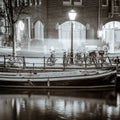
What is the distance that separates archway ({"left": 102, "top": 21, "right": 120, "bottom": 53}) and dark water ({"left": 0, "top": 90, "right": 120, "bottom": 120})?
1359cm

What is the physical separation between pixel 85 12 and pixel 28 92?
47.9ft

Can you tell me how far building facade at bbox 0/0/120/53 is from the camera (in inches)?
1422

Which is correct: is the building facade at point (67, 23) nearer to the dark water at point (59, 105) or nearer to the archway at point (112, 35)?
the archway at point (112, 35)

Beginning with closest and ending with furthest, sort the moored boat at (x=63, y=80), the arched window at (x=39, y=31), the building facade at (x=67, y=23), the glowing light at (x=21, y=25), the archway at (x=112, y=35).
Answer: the moored boat at (x=63, y=80)
the building facade at (x=67, y=23)
the arched window at (x=39, y=31)
the archway at (x=112, y=35)
the glowing light at (x=21, y=25)

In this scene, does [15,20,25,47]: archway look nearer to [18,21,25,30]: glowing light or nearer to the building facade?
[18,21,25,30]: glowing light

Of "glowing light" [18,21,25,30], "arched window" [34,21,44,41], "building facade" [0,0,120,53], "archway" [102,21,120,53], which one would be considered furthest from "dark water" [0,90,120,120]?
"glowing light" [18,21,25,30]

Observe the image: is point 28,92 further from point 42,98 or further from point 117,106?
point 117,106

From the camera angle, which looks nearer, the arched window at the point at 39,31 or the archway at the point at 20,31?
the arched window at the point at 39,31

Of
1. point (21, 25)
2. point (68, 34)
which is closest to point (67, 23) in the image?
point (68, 34)

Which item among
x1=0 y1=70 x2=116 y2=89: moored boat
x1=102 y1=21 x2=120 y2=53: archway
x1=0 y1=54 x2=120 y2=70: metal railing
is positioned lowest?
x1=0 y1=70 x2=116 y2=89: moored boat

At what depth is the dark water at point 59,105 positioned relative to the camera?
18.5 m

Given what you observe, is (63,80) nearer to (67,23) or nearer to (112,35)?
(67,23)

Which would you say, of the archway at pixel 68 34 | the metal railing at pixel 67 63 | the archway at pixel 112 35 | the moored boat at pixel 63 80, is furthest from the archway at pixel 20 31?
the moored boat at pixel 63 80

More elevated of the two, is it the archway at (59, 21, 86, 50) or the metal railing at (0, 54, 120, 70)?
→ the archway at (59, 21, 86, 50)
